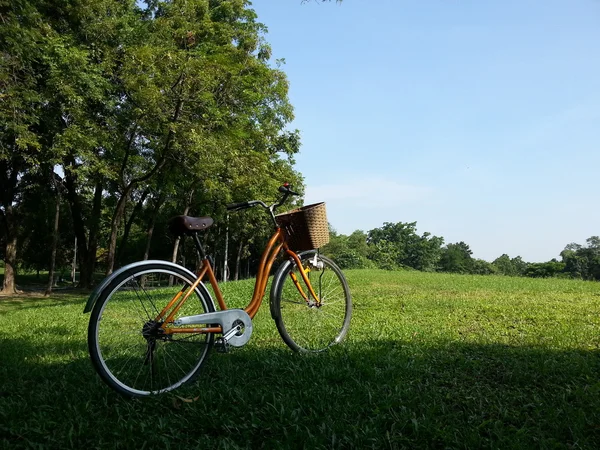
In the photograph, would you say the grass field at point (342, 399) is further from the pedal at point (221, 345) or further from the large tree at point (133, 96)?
the large tree at point (133, 96)

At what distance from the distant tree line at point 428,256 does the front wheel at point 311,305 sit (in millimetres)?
43863

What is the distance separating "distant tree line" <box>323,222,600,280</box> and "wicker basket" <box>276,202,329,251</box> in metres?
44.4

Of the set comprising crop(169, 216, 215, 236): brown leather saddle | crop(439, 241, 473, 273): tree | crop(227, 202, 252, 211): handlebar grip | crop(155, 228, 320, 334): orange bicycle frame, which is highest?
crop(439, 241, 473, 273): tree

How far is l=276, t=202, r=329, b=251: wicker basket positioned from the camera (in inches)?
150

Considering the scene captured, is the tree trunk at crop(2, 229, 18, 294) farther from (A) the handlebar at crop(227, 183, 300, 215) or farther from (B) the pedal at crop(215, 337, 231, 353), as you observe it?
(B) the pedal at crop(215, 337, 231, 353)

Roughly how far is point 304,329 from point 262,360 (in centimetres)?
56

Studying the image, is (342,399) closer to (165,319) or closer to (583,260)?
(165,319)

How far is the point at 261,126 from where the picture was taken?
21.2 metres

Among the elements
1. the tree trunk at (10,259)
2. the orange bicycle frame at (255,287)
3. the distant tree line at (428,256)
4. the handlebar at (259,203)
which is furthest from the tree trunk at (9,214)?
the distant tree line at (428,256)

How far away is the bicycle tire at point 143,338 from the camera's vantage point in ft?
9.49

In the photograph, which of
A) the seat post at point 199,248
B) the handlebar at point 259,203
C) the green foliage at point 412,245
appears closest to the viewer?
the seat post at point 199,248

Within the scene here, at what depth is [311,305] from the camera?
13.7ft

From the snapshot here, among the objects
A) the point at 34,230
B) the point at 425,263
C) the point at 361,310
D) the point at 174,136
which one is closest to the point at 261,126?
the point at 174,136

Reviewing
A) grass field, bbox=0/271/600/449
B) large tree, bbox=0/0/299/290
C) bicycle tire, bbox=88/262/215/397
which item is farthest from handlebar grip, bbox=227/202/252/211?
large tree, bbox=0/0/299/290
